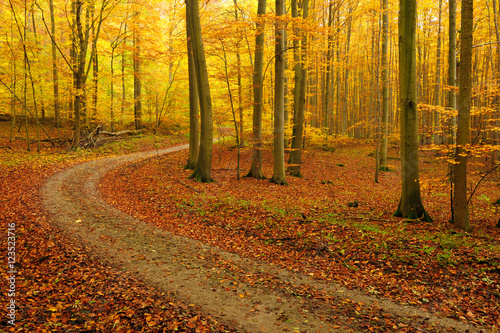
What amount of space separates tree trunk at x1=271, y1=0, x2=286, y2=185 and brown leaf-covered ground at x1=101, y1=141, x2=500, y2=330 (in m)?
0.90

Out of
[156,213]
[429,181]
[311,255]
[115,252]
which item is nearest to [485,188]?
[429,181]

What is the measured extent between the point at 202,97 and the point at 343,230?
7.85 meters

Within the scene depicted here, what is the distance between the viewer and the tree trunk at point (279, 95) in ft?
35.7

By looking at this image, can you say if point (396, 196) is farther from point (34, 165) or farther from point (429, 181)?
point (34, 165)

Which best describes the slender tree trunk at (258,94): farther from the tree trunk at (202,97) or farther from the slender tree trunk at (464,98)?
the slender tree trunk at (464,98)

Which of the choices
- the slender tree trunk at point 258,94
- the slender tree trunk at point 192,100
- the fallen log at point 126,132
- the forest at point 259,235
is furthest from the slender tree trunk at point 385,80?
the fallen log at point 126,132

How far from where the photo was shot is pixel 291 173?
1509 centimetres

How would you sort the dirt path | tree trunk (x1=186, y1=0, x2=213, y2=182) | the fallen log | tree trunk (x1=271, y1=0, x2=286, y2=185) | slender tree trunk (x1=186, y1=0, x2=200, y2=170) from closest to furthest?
the dirt path < tree trunk (x1=271, y1=0, x2=286, y2=185) < tree trunk (x1=186, y1=0, x2=213, y2=182) < slender tree trunk (x1=186, y1=0, x2=200, y2=170) < the fallen log

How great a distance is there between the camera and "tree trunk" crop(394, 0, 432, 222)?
7.00 metres

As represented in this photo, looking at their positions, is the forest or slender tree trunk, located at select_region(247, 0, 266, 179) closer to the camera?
the forest

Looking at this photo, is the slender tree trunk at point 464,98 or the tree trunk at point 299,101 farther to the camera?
the tree trunk at point 299,101

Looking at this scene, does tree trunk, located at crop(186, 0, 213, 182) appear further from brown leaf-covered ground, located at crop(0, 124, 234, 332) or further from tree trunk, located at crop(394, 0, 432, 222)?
tree trunk, located at crop(394, 0, 432, 222)

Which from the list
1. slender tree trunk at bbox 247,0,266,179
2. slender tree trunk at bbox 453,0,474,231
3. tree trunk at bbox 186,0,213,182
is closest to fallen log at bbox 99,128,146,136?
tree trunk at bbox 186,0,213,182

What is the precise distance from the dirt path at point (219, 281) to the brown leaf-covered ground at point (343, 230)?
0.31m
